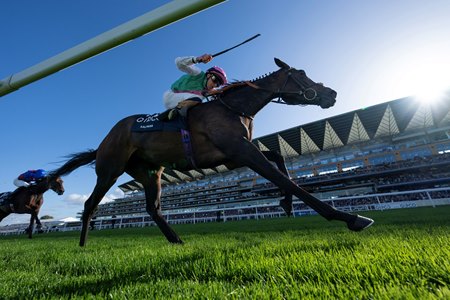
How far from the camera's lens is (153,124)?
3.59 m

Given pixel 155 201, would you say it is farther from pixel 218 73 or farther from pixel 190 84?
pixel 218 73

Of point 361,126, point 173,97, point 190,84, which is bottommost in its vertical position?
point 173,97

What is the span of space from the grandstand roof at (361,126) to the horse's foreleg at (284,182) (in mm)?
44174

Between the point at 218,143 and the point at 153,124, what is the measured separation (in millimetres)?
1142

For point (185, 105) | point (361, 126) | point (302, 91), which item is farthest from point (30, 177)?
point (361, 126)

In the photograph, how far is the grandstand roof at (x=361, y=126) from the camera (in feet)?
131

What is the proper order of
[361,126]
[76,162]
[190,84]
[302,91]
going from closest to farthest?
[302,91] < [190,84] < [76,162] < [361,126]

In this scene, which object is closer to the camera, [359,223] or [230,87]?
[359,223]

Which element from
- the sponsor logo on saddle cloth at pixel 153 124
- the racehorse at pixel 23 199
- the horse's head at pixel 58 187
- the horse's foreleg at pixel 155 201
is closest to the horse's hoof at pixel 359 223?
the sponsor logo on saddle cloth at pixel 153 124

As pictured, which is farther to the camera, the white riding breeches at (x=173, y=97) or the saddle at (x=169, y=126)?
the white riding breeches at (x=173, y=97)

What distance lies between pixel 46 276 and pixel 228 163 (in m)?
2.07

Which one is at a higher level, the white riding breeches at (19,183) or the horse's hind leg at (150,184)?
the white riding breeches at (19,183)

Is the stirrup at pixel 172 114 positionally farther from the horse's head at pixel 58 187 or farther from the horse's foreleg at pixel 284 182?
the horse's head at pixel 58 187

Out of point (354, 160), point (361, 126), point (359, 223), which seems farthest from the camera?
point (354, 160)
